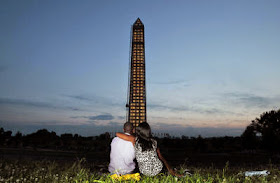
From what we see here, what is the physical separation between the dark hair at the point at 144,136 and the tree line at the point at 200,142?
15.2m

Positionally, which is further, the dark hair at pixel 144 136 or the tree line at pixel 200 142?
the tree line at pixel 200 142

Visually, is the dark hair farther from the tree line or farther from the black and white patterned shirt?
the tree line

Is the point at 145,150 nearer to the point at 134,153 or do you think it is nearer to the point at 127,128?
the point at 134,153

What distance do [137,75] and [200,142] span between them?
1866cm

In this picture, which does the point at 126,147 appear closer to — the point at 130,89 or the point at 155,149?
the point at 155,149

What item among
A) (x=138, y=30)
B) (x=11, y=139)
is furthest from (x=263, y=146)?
(x=138, y=30)

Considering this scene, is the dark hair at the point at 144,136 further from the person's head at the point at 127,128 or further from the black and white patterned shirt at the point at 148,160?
the person's head at the point at 127,128

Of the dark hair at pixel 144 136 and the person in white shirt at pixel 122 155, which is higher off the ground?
the dark hair at pixel 144 136

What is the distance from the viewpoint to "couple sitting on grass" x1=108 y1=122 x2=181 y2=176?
505cm

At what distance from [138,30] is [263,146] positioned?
3004cm

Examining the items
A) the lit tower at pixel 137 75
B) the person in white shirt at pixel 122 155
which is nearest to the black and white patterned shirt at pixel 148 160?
the person in white shirt at pixel 122 155

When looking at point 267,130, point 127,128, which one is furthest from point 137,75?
point 127,128

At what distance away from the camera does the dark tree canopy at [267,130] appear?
56.4 feet

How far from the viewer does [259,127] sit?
17953mm
